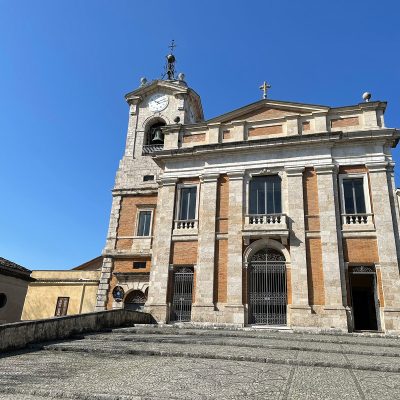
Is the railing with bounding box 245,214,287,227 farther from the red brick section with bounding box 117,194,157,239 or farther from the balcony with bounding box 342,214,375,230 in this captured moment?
the red brick section with bounding box 117,194,157,239

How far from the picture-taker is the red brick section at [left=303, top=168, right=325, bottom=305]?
14.8m

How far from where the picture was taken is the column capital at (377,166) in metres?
15.8

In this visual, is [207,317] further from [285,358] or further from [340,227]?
[285,358]

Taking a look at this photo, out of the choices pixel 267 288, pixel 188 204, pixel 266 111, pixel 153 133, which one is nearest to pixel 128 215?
pixel 188 204

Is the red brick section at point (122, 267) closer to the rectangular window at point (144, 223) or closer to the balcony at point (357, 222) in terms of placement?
the rectangular window at point (144, 223)

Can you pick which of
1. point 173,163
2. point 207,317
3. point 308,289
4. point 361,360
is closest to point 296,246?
point 308,289

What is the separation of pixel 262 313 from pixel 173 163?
28.2 ft

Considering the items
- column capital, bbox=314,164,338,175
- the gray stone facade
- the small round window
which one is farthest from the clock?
the small round window

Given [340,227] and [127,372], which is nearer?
[127,372]

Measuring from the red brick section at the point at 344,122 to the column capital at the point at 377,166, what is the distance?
229 centimetres

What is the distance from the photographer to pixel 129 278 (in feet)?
63.2

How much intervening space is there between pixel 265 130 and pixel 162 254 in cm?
800

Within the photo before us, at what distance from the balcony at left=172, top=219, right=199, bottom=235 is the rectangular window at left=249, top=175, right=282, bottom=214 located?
271 cm

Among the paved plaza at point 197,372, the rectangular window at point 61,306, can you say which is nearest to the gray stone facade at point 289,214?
the rectangular window at point 61,306
